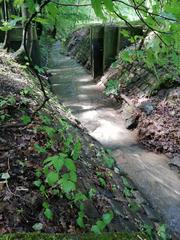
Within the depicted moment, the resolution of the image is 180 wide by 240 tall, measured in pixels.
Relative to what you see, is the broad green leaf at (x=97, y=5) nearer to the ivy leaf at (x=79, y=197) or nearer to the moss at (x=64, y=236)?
the moss at (x=64, y=236)

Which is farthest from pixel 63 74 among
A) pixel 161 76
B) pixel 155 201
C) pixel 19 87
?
pixel 155 201

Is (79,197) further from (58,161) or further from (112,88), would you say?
(112,88)

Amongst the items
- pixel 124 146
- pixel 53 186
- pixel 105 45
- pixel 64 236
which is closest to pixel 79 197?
pixel 53 186

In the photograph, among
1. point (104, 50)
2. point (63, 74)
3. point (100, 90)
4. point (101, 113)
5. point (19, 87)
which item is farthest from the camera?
point (63, 74)

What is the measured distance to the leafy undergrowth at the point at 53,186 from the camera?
2648mm

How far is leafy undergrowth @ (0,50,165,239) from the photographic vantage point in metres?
2.65

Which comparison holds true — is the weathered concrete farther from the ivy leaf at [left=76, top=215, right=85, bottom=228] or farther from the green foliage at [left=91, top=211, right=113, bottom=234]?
the ivy leaf at [left=76, top=215, right=85, bottom=228]

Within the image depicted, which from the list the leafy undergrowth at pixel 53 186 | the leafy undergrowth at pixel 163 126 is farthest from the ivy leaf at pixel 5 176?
the leafy undergrowth at pixel 163 126

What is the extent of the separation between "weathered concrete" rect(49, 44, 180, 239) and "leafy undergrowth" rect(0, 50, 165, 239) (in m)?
0.47

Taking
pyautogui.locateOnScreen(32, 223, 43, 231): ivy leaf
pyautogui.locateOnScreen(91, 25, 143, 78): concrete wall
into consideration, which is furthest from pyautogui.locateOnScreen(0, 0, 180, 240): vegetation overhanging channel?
pyautogui.locateOnScreen(91, 25, 143, 78): concrete wall

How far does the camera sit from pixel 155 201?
5.43 metres

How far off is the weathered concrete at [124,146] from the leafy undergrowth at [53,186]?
1.54 feet

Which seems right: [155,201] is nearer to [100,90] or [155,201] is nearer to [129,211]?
[129,211]

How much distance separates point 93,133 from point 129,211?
440 cm
